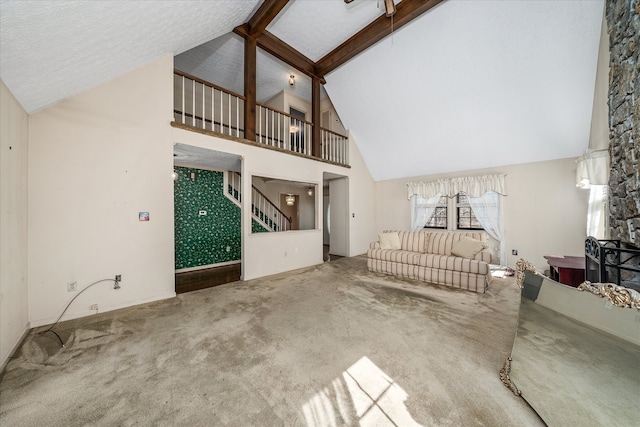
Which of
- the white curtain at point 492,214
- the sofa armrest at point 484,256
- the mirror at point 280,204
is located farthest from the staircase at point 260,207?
the white curtain at point 492,214

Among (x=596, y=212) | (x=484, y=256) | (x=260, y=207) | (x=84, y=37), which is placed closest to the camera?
(x=84, y=37)

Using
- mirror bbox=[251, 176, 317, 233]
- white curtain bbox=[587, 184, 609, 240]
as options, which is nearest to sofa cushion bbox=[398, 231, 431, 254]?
mirror bbox=[251, 176, 317, 233]

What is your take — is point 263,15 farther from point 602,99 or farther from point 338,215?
point 602,99

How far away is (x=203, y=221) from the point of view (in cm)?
529

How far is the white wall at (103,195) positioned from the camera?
8.07ft

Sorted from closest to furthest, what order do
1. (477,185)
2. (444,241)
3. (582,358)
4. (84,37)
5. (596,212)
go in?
1. (582,358)
2. (84,37)
3. (596,212)
4. (444,241)
5. (477,185)

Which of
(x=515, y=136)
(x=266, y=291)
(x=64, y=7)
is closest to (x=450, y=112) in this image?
(x=515, y=136)

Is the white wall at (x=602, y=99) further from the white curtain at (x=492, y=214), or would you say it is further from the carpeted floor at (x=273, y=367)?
the carpeted floor at (x=273, y=367)

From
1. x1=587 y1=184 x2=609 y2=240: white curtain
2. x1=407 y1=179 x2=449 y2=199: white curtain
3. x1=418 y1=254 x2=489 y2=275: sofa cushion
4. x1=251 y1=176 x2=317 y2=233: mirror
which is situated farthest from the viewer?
x1=251 y1=176 x2=317 y2=233: mirror

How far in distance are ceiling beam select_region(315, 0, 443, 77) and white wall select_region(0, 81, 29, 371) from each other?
4.87 m

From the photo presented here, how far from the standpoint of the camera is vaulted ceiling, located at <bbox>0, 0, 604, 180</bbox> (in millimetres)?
1870

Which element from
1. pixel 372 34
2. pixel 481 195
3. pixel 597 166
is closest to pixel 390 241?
pixel 481 195

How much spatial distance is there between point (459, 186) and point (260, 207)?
5.28m

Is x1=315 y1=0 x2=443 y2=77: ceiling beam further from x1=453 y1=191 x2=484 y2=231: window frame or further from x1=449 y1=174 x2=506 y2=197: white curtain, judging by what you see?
x1=453 y1=191 x2=484 y2=231: window frame
